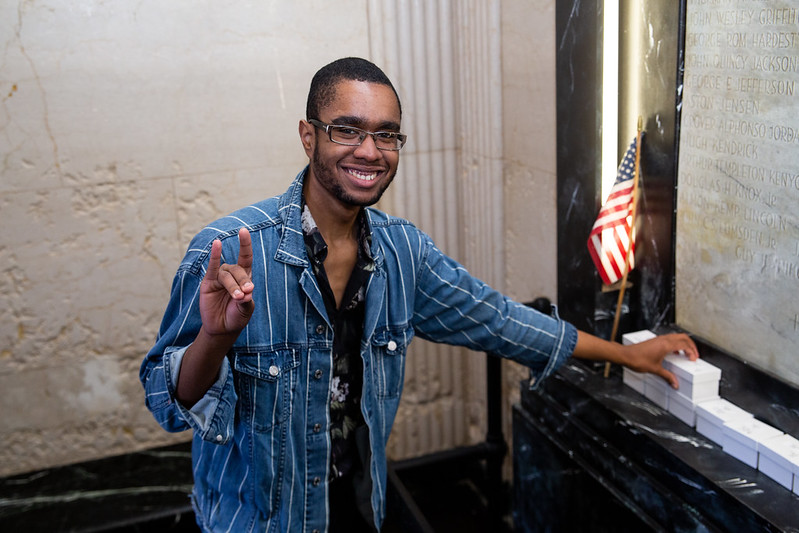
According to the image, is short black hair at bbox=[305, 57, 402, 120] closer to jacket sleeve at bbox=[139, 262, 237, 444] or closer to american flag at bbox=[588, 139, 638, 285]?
jacket sleeve at bbox=[139, 262, 237, 444]

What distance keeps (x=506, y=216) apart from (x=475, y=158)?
1.01ft

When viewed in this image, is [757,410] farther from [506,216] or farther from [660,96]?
[506,216]

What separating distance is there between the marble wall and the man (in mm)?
1297

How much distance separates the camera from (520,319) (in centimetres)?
242

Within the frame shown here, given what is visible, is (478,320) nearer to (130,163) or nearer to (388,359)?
(388,359)

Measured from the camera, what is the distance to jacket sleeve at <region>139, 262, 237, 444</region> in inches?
71.7

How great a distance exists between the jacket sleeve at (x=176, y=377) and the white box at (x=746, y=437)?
136 cm

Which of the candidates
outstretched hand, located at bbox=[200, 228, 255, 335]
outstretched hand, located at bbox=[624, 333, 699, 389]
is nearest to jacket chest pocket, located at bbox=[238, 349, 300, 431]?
outstretched hand, located at bbox=[200, 228, 255, 335]

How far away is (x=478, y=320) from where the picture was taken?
2369 mm

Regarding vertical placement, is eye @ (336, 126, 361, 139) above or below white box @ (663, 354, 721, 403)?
above

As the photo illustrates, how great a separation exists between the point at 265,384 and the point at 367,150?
0.62 m

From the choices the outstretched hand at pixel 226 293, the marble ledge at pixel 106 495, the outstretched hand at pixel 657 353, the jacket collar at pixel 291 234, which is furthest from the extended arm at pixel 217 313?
the marble ledge at pixel 106 495

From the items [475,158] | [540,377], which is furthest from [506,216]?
[540,377]

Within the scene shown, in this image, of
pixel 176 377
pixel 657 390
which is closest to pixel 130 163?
pixel 176 377
